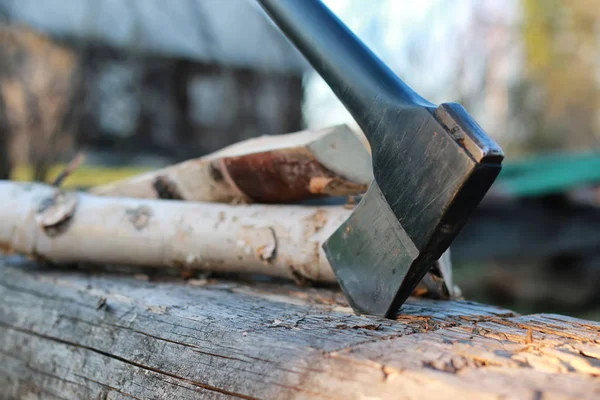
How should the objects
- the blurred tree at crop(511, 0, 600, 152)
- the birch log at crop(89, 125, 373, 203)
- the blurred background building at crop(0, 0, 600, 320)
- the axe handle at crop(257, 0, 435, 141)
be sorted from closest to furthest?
the axe handle at crop(257, 0, 435, 141) → the birch log at crop(89, 125, 373, 203) → the blurred background building at crop(0, 0, 600, 320) → the blurred tree at crop(511, 0, 600, 152)

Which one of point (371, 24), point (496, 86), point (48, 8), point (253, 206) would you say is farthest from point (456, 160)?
point (496, 86)

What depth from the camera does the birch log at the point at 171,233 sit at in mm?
1342

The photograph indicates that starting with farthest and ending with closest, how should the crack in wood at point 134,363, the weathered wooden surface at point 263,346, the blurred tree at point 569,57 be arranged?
the blurred tree at point 569,57 < the crack in wood at point 134,363 < the weathered wooden surface at point 263,346

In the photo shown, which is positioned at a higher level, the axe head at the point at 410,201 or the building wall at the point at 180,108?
the building wall at the point at 180,108

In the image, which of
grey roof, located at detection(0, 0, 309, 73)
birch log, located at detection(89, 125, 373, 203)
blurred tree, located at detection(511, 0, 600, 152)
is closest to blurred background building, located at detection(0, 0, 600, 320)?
grey roof, located at detection(0, 0, 309, 73)

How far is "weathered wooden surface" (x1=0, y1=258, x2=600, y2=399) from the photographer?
2.31 feet

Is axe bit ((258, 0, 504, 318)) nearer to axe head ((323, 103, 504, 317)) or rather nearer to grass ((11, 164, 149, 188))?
axe head ((323, 103, 504, 317))

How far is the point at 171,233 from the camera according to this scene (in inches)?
58.3

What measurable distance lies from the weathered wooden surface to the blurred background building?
3.24 m

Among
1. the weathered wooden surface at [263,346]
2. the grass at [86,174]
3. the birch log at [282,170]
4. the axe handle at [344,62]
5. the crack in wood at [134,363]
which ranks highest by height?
the grass at [86,174]

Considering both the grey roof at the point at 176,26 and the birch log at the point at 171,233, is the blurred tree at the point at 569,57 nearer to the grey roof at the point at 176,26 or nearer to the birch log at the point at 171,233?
the grey roof at the point at 176,26

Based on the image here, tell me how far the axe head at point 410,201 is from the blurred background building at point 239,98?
130 inches

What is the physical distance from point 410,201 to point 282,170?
0.46m

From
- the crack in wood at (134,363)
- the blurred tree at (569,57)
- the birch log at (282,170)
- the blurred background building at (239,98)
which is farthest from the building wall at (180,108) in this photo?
the blurred tree at (569,57)
